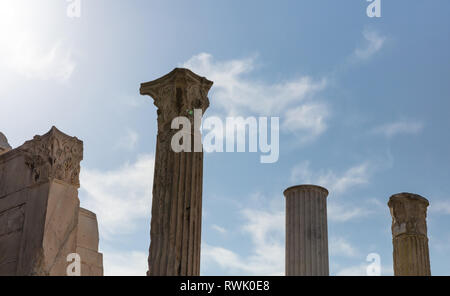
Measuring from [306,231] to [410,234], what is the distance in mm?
3697

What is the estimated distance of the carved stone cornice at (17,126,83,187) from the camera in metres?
12.4

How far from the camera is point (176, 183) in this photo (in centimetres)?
1150

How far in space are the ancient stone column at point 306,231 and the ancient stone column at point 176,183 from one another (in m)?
4.72

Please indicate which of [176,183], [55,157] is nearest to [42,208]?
[55,157]

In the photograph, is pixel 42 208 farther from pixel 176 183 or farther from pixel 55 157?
pixel 176 183

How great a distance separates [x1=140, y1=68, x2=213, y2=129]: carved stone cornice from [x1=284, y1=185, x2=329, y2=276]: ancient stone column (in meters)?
4.69

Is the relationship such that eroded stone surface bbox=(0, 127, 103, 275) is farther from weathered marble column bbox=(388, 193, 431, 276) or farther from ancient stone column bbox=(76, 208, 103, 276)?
weathered marble column bbox=(388, 193, 431, 276)

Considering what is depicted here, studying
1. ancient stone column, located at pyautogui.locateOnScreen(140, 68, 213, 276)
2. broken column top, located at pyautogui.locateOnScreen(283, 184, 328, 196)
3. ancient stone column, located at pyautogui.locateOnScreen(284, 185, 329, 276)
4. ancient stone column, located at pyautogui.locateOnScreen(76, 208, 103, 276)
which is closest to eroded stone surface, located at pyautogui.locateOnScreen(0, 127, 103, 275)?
ancient stone column, located at pyautogui.locateOnScreen(76, 208, 103, 276)

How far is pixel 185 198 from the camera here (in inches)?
450

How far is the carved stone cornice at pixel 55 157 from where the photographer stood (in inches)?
489

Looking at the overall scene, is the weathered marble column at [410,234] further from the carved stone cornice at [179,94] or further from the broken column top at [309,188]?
the carved stone cornice at [179,94]

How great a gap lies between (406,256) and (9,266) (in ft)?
32.6
